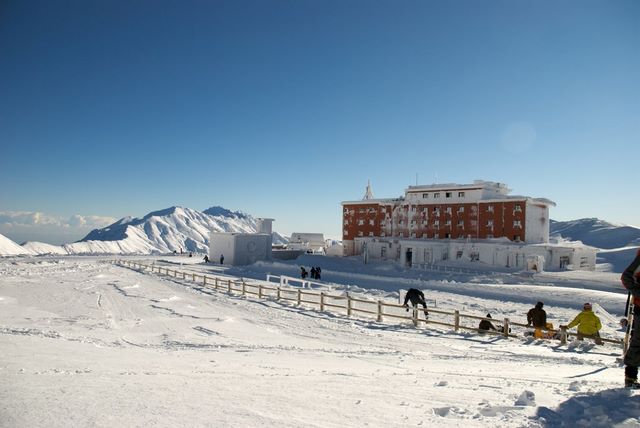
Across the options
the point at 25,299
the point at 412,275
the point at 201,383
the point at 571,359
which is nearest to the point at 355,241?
the point at 412,275

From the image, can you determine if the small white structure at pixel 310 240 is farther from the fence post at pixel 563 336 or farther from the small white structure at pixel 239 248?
the fence post at pixel 563 336

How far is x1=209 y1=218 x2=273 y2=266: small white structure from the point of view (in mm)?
53562

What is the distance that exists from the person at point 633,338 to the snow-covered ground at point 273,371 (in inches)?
16.2

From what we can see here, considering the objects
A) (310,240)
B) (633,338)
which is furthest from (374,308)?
(310,240)

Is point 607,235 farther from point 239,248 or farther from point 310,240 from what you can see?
Answer: point 239,248

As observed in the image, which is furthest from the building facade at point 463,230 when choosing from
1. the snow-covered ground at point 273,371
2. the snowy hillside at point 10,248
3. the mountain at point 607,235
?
the mountain at point 607,235

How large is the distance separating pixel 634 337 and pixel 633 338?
19mm

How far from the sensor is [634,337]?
20.2ft

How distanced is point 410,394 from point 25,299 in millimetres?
22468

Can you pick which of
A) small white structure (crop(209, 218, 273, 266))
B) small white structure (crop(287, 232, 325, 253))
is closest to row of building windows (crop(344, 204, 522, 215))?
small white structure (crop(209, 218, 273, 266))

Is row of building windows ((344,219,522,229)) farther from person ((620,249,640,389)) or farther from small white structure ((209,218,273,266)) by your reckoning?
person ((620,249,640,389))

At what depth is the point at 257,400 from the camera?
5598 mm

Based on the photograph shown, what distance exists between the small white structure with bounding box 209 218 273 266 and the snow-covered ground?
31215 mm

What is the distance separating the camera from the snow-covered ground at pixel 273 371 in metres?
5.03
